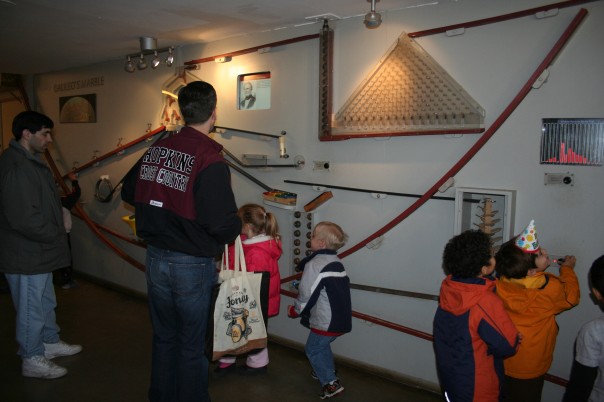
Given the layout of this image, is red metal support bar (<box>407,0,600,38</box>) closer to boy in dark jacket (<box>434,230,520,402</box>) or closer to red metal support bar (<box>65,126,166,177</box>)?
boy in dark jacket (<box>434,230,520,402</box>)

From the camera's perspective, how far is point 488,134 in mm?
2775

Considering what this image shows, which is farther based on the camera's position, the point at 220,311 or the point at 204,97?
the point at 220,311

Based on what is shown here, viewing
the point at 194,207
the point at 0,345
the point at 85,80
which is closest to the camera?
the point at 194,207

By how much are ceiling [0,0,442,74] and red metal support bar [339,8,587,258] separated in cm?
79

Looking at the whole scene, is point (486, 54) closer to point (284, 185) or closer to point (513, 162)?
point (513, 162)

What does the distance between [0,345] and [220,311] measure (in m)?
2.37

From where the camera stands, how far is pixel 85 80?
18.5 feet

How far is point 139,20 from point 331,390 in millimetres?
3040

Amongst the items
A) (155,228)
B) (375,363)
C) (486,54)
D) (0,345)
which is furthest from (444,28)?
(0,345)

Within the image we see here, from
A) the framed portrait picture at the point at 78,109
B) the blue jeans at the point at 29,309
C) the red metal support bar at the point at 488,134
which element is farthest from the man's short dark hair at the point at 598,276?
the framed portrait picture at the point at 78,109

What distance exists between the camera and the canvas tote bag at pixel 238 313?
2.55 meters

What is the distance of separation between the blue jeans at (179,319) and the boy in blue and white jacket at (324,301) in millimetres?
759

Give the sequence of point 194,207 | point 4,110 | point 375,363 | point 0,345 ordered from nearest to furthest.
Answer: point 194,207, point 375,363, point 0,345, point 4,110

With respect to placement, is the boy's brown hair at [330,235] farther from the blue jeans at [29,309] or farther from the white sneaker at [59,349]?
the white sneaker at [59,349]
